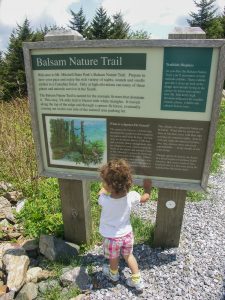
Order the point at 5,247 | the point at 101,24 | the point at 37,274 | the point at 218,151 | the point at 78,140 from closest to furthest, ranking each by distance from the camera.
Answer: the point at 78,140
the point at 37,274
the point at 5,247
the point at 218,151
the point at 101,24

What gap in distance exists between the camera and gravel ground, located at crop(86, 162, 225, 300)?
9.91 feet

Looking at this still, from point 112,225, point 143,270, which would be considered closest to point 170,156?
point 112,225

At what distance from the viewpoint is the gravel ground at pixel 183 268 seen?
3021mm

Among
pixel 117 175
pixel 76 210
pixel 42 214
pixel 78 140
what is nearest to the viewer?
pixel 117 175

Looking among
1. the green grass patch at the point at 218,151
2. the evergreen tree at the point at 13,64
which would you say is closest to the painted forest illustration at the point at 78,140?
the green grass patch at the point at 218,151

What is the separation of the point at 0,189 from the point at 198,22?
36.3 metres

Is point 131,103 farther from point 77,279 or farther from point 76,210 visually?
point 77,279

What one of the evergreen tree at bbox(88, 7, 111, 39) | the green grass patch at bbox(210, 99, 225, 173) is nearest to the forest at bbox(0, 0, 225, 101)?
the evergreen tree at bbox(88, 7, 111, 39)

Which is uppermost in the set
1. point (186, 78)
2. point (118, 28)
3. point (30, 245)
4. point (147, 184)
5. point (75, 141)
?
point (118, 28)

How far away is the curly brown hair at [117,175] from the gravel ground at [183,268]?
3.35 ft

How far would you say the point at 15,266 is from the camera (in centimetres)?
321

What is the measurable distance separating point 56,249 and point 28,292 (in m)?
0.56

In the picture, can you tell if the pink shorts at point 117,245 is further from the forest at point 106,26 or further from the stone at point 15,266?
the forest at point 106,26

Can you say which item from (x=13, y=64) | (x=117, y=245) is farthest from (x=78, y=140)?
(x=13, y=64)
